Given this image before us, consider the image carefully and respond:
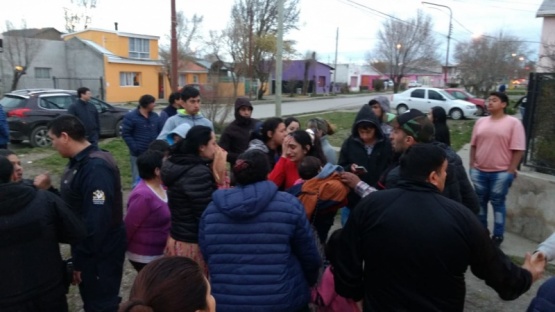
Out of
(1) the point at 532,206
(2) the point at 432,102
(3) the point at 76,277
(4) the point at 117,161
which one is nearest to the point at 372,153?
(3) the point at 76,277

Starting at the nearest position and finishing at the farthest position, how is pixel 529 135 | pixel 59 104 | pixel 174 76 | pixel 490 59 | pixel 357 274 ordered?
1. pixel 357 274
2. pixel 529 135
3. pixel 59 104
4. pixel 174 76
5. pixel 490 59

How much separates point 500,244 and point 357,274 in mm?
3983

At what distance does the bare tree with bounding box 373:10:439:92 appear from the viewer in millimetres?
50344

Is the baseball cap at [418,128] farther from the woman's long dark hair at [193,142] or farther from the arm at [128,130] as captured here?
the arm at [128,130]

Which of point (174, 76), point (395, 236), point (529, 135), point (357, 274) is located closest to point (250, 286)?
point (357, 274)

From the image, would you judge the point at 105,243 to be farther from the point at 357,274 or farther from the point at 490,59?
the point at 490,59

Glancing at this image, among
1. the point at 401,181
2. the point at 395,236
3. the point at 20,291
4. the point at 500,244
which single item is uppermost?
the point at 401,181

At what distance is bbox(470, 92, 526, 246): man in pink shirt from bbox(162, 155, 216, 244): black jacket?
3489 mm

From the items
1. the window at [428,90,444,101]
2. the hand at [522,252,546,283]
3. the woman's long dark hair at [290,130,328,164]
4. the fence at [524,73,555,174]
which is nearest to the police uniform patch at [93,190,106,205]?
the woman's long dark hair at [290,130,328,164]

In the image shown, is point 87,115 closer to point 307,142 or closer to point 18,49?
point 307,142

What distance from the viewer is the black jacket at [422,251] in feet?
6.81

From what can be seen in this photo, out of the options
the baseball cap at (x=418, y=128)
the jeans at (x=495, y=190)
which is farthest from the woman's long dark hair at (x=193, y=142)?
the jeans at (x=495, y=190)

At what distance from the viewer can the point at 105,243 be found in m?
3.21

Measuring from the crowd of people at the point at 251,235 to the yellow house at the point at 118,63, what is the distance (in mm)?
30084
